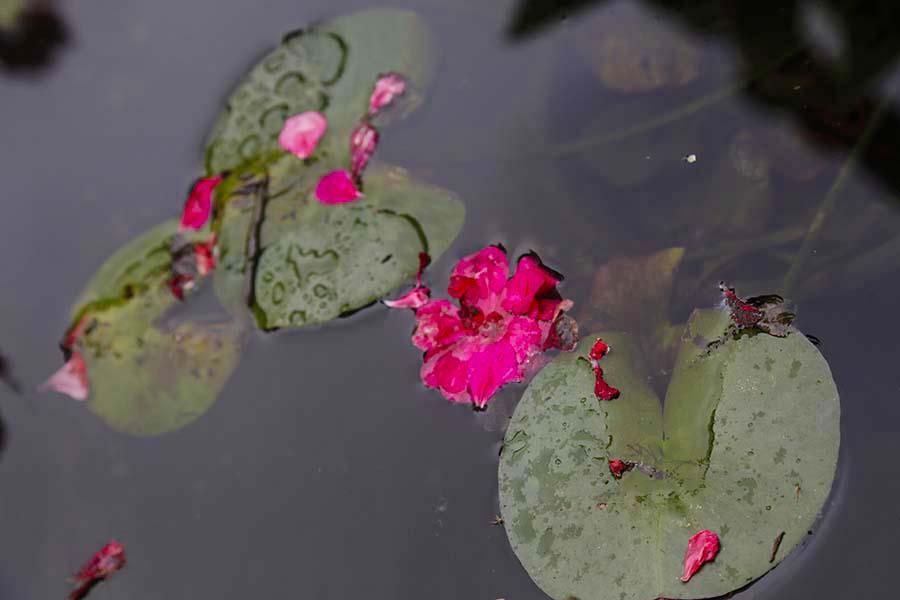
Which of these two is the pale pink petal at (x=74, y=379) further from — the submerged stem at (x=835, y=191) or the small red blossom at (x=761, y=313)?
the submerged stem at (x=835, y=191)

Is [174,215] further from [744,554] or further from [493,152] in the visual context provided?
[744,554]

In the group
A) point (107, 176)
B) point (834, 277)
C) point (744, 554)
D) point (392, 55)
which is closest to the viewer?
point (744, 554)

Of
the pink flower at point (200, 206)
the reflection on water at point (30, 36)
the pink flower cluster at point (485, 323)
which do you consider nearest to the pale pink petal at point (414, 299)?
the pink flower cluster at point (485, 323)

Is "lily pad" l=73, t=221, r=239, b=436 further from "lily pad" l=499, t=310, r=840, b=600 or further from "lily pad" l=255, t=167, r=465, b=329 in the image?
"lily pad" l=499, t=310, r=840, b=600

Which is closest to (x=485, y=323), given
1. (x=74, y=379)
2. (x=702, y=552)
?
(x=702, y=552)

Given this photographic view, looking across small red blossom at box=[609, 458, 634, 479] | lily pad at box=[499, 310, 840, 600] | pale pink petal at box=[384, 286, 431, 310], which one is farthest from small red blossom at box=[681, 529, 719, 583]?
pale pink petal at box=[384, 286, 431, 310]

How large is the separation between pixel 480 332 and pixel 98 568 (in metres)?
0.83

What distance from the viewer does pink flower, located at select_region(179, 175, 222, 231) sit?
157cm

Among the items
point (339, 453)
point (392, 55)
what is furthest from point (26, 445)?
point (392, 55)

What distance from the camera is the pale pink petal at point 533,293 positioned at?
1366 mm

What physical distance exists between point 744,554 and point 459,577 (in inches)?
17.6

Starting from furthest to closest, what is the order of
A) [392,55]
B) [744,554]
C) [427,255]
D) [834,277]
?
[392,55] → [427,255] → [834,277] → [744,554]

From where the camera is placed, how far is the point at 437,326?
4.66 feet

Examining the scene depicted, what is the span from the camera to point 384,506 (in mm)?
1409
